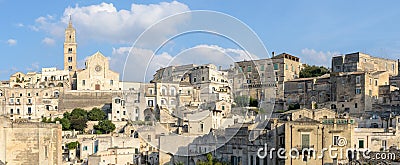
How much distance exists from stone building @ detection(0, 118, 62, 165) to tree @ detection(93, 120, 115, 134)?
1743 cm

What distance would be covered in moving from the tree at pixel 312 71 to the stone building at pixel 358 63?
2676mm

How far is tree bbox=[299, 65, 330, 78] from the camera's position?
45.2m

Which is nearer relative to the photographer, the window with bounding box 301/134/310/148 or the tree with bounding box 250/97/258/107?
the window with bounding box 301/134/310/148

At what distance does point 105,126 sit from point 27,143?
18970mm

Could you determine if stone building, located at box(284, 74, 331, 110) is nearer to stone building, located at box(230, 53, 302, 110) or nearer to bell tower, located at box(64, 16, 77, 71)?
stone building, located at box(230, 53, 302, 110)

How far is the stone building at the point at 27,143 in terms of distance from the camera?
21.5 metres

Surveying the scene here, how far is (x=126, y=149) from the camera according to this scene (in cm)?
3069

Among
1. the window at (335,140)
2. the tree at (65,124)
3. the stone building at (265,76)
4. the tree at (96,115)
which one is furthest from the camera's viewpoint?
the tree at (96,115)

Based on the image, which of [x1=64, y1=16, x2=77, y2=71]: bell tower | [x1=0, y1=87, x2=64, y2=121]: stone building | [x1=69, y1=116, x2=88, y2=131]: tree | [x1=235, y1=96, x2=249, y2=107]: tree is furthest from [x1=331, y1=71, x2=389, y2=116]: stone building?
[x1=64, y1=16, x2=77, y2=71]: bell tower

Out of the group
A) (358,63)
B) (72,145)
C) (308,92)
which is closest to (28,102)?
(72,145)

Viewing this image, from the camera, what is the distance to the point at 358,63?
41156 mm

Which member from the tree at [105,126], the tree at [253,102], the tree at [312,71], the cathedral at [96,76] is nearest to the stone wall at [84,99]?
the cathedral at [96,76]

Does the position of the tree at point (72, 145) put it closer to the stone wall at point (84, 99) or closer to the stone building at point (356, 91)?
the stone wall at point (84, 99)

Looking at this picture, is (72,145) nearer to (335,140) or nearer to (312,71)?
(335,140)
